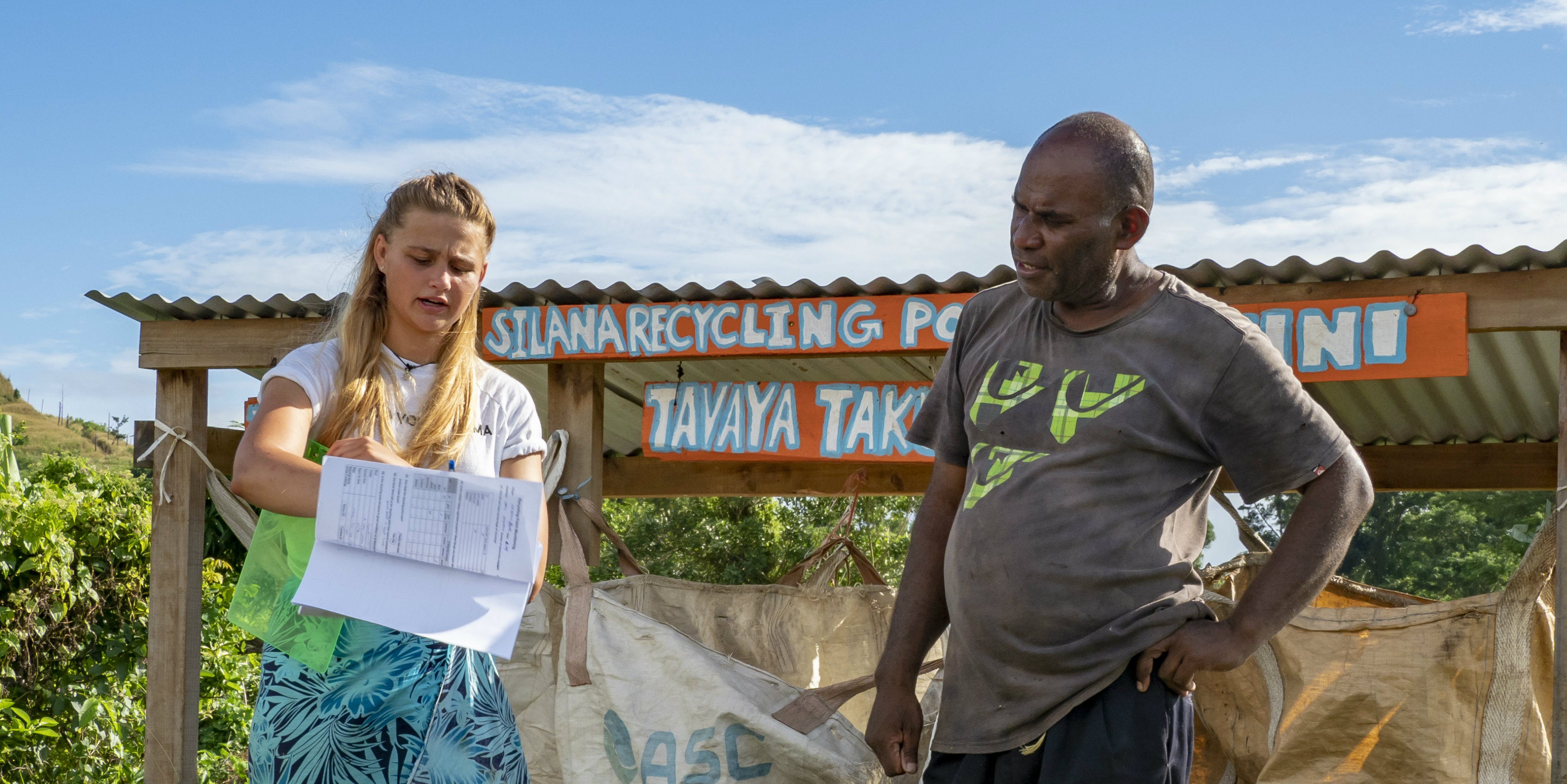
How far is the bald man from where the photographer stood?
78.8 inches

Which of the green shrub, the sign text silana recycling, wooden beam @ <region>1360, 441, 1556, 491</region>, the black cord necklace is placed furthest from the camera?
wooden beam @ <region>1360, 441, 1556, 491</region>

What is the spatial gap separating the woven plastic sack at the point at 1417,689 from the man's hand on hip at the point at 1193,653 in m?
1.59

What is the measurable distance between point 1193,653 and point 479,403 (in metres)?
1.27

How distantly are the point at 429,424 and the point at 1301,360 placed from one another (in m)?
3.05

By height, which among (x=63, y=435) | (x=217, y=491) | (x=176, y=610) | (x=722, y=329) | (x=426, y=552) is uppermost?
(x=722, y=329)

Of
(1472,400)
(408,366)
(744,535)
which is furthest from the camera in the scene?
(744,535)

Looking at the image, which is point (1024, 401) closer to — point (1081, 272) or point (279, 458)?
point (1081, 272)

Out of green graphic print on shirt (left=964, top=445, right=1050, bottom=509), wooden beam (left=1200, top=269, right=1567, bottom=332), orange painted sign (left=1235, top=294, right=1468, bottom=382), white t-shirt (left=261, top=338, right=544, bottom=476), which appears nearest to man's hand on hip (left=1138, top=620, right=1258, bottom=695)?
green graphic print on shirt (left=964, top=445, right=1050, bottom=509)

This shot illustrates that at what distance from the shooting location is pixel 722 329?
15.3 feet

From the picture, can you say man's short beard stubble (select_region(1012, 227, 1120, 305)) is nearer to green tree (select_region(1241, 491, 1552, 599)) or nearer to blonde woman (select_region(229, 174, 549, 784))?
blonde woman (select_region(229, 174, 549, 784))

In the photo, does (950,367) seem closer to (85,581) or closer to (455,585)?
(455,585)

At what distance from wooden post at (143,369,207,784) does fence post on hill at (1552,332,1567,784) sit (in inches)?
183

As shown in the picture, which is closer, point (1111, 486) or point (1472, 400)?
point (1111, 486)

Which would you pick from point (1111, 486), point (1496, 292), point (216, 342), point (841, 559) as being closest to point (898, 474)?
point (841, 559)
